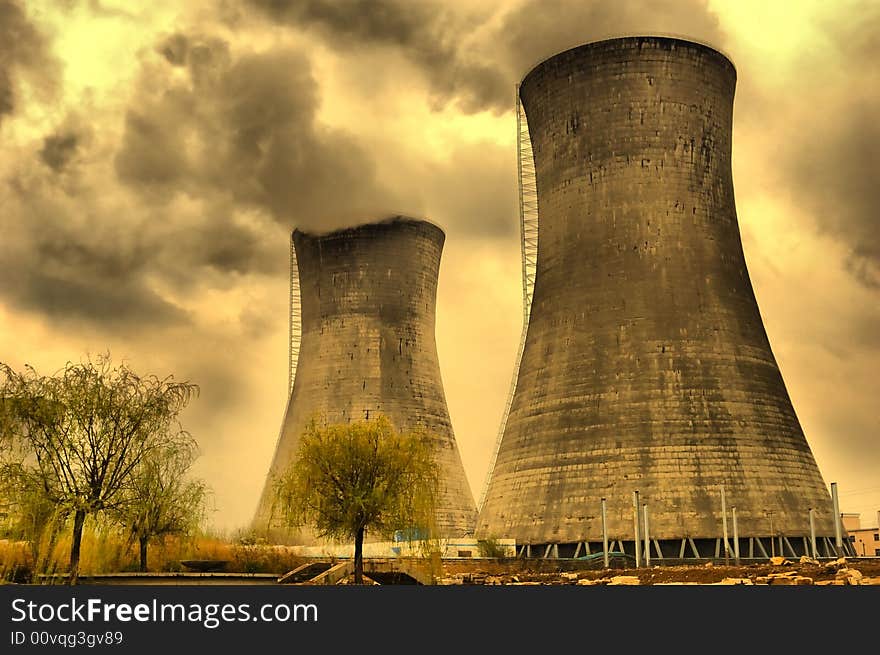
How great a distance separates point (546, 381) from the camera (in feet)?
94.3

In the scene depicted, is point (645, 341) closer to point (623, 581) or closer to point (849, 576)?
point (623, 581)

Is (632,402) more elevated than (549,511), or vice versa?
(632,402)

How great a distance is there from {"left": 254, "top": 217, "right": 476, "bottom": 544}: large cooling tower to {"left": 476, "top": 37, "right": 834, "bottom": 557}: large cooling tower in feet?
35.4

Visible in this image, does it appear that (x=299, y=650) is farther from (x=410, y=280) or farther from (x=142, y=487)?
(x=410, y=280)

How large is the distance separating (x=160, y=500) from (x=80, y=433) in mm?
3178

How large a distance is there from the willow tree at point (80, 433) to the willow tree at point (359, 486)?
330cm

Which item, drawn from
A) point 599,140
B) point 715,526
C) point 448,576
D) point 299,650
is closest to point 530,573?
point 448,576

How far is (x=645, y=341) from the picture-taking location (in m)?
27.7

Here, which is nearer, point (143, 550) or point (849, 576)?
point (849, 576)

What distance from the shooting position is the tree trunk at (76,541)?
17.5m

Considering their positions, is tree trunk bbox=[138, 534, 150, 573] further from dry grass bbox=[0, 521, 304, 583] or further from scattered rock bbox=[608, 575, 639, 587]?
scattered rock bbox=[608, 575, 639, 587]

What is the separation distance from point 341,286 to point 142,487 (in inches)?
907

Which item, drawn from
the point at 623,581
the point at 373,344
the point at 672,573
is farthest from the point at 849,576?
the point at 373,344

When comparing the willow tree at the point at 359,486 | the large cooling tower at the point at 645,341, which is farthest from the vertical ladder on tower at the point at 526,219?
the willow tree at the point at 359,486
